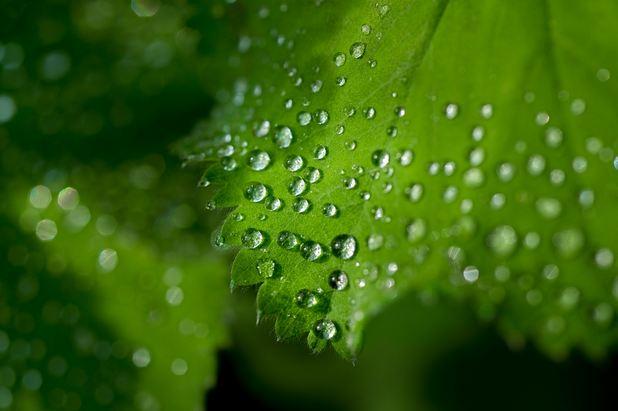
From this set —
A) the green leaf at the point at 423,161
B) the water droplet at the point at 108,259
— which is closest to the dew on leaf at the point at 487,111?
the green leaf at the point at 423,161

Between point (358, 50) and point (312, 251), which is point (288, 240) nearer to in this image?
point (312, 251)

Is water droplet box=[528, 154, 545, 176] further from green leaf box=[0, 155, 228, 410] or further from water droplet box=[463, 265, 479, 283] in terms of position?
green leaf box=[0, 155, 228, 410]

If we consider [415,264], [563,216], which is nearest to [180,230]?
[415,264]

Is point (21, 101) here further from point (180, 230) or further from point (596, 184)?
point (596, 184)

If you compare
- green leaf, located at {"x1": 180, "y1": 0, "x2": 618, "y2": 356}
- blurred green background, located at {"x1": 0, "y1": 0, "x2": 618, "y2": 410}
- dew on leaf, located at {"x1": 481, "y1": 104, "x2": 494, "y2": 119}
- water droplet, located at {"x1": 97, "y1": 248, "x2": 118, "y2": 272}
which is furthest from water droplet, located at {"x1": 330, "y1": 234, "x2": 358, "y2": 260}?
water droplet, located at {"x1": 97, "y1": 248, "x2": 118, "y2": 272}

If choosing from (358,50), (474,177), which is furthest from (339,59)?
(474,177)
